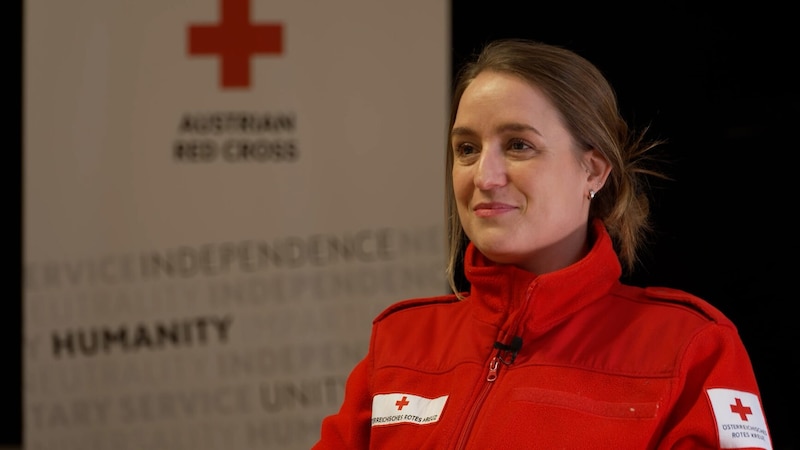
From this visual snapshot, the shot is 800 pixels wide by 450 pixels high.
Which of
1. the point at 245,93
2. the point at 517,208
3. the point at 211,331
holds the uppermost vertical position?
the point at 245,93

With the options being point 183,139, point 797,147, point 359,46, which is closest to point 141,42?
point 183,139

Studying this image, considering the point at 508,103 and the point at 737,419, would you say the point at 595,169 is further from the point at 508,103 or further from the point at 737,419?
the point at 737,419

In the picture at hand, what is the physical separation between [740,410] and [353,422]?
0.47 m

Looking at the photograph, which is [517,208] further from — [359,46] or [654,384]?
[359,46]

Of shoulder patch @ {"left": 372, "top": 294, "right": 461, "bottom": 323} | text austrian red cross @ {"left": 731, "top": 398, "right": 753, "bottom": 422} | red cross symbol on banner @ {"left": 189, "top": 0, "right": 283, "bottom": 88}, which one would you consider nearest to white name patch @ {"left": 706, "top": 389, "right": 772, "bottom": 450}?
text austrian red cross @ {"left": 731, "top": 398, "right": 753, "bottom": 422}

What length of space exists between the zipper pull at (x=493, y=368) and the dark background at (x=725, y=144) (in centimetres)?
143

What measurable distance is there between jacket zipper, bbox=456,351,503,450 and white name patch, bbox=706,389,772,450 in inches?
9.2

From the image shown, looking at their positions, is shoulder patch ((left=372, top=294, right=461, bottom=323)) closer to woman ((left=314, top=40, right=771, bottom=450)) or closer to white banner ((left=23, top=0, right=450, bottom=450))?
woman ((left=314, top=40, right=771, bottom=450))

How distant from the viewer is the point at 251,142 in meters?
2.41

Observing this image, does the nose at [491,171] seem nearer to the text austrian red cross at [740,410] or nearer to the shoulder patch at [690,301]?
the shoulder patch at [690,301]

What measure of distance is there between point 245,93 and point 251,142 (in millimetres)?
126

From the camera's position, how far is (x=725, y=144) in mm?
2457

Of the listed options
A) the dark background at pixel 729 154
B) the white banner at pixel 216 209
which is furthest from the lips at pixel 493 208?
the dark background at pixel 729 154

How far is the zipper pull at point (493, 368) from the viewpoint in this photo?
1.09 metres
